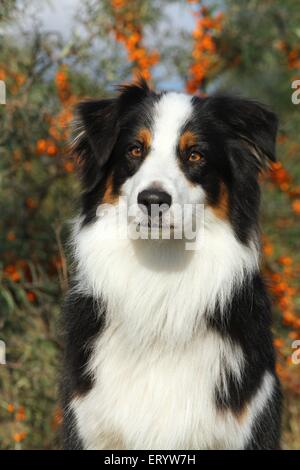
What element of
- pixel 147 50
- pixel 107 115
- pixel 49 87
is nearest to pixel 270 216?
pixel 147 50

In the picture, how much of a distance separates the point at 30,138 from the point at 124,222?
243cm

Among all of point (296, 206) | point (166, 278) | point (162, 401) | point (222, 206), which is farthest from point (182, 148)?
point (296, 206)

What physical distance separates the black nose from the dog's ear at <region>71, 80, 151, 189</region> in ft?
1.72

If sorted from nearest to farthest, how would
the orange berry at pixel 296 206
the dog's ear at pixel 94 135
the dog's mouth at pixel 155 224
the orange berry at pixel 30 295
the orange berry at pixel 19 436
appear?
1. the dog's mouth at pixel 155 224
2. the dog's ear at pixel 94 135
3. the orange berry at pixel 19 436
4. the orange berry at pixel 30 295
5. the orange berry at pixel 296 206

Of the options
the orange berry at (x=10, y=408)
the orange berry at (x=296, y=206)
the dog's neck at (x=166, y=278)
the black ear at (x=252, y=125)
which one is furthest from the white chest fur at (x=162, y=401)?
the orange berry at (x=296, y=206)

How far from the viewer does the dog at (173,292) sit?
3.30 m

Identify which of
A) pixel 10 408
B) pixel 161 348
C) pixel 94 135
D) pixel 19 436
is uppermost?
pixel 94 135

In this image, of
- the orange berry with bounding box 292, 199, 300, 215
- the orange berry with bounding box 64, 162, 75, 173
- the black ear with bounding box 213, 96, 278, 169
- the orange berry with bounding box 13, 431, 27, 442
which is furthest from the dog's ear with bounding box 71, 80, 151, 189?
the orange berry with bounding box 292, 199, 300, 215

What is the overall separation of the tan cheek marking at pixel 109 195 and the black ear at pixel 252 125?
2.30ft

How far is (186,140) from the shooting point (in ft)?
11.0

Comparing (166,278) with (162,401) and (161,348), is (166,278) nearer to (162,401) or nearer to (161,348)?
(161,348)

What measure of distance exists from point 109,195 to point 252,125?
85 cm

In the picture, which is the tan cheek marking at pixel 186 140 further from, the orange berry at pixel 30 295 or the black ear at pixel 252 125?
the orange berry at pixel 30 295
